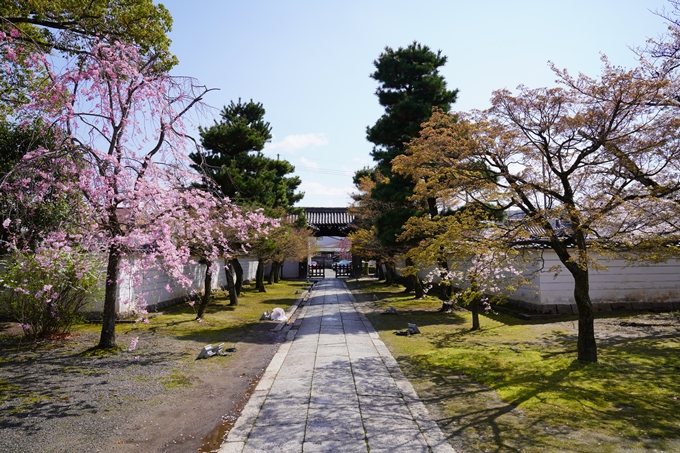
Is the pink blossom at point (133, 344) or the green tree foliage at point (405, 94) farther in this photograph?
the green tree foliage at point (405, 94)

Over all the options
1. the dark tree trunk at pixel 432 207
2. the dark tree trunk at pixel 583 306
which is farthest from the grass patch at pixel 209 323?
the dark tree trunk at pixel 583 306

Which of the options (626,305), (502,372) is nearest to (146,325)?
(502,372)

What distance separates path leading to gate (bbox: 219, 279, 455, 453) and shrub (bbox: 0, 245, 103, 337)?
497cm

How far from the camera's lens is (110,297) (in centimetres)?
853

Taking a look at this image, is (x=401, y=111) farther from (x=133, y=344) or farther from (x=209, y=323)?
(x=133, y=344)

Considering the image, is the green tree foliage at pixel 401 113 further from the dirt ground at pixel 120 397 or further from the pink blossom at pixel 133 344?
the pink blossom at pixel 133 344

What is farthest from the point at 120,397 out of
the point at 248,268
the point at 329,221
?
the point at 329,221

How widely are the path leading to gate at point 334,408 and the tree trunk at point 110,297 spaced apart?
11.7 feet

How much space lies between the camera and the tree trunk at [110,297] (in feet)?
27.6

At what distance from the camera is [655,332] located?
1087cm

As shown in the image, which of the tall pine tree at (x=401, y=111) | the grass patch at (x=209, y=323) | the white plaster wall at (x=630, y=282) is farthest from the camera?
the tall pine tree at (x=401, y=111)

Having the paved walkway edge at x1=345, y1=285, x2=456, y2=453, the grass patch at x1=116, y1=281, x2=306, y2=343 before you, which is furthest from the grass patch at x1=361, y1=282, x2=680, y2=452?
the grass patch at x1=116, y1=281, x2=306, y2=343

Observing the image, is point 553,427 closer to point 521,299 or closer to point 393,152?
point 521,299

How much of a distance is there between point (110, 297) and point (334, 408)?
5.69m
